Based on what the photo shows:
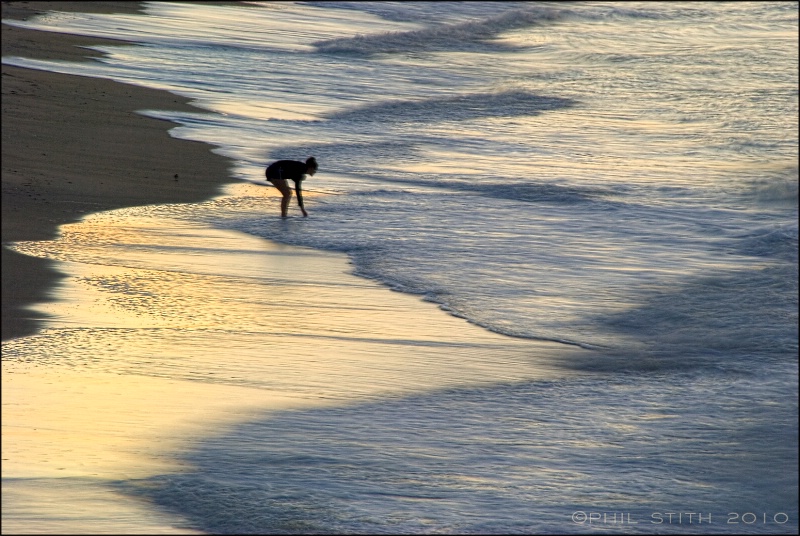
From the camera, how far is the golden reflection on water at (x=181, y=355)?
636cm

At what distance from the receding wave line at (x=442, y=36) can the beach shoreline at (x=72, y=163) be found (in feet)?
36.6

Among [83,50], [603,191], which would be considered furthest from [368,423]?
[83,50]

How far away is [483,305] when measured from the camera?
9922 millimetres

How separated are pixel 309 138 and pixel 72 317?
9709mm

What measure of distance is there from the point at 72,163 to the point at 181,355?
6437mm

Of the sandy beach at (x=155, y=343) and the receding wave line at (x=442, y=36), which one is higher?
the receding wave line at (x=442, y=36)

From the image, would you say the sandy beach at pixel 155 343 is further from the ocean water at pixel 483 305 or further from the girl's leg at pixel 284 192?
the girl's leg at pixel 284 192

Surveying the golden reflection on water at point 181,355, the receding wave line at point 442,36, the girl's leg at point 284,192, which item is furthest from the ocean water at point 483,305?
the receding wave line at point 442,36

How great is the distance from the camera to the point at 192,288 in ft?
31.9

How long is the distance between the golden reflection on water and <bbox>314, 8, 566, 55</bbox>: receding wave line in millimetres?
19651

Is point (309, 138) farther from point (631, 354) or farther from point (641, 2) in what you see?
point (641, 2)

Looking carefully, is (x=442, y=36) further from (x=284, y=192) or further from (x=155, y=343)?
(x=155, y=343)

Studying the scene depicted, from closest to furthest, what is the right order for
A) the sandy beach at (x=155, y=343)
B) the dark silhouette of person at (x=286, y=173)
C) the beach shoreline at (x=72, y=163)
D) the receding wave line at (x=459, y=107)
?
1. the sandy beach at (x=155, y=343)
2. the beach shoreline at (x=72, y=163)
3. the dark silhouette of person at (x=286, y=173)
4. the receding wave line at (x=459, y=107)

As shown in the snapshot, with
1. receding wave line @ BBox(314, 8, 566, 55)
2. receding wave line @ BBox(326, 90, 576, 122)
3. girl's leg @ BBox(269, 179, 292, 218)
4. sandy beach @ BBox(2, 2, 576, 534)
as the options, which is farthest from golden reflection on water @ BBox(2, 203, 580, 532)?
receding wave line @ BBox(314, 8, 566, 55)
